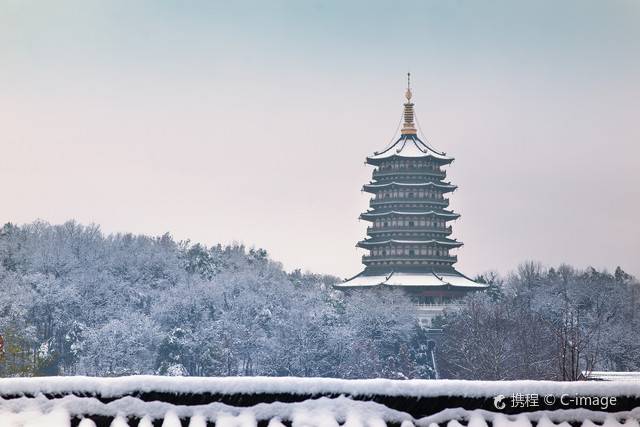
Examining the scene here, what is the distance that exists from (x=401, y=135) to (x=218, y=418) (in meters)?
68.4

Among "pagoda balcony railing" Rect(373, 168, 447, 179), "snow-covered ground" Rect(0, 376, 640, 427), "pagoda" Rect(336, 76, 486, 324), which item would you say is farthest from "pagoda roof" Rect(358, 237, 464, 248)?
"snow-covered ground" Rect(0, 376, 640, 427)

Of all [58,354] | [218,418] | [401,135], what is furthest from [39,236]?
[218,418]

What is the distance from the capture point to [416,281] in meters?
67.8

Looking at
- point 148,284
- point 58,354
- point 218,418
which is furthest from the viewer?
point 148,284

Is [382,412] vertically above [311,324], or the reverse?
[311,324]

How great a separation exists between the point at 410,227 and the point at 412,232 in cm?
40

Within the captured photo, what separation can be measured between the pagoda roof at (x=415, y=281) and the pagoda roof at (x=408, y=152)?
7.99 meters

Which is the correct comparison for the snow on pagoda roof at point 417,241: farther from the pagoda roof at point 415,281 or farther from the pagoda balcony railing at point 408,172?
the pagoda balcony railing at point 408,172

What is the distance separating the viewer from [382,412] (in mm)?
6766

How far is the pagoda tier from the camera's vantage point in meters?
68.5

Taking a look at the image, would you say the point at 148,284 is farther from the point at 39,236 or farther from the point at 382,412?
the point at 382,412

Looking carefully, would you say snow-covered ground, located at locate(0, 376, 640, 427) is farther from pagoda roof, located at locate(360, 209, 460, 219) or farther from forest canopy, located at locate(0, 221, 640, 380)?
pagoda roof, located at locate(360, 209, 460, 219)

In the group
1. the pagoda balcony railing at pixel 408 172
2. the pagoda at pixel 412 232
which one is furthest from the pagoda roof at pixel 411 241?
the pagoda balcony railing at pixel 408 172

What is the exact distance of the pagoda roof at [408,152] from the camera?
232 ft
